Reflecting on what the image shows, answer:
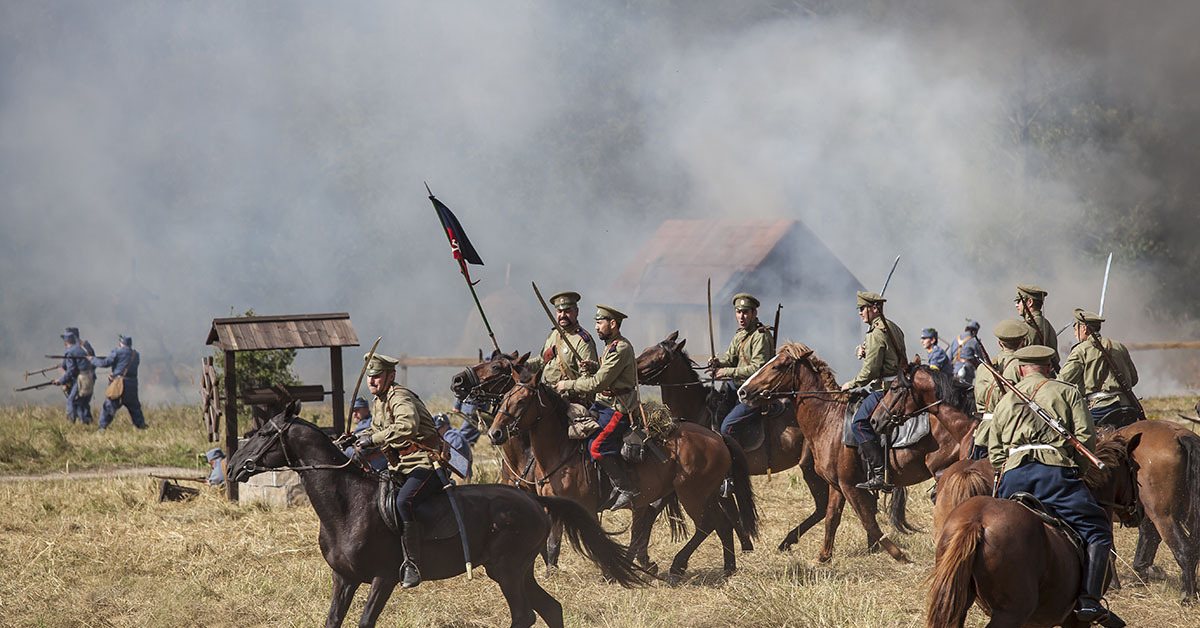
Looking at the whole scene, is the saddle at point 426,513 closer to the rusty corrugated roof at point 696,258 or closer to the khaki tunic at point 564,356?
the khaki tunic at point 564,356

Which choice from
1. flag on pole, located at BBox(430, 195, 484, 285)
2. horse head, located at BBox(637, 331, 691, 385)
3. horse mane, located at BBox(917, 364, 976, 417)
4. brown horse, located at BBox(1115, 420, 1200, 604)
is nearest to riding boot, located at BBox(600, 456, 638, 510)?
flag on pole, located at BBox(430, 195, 484, 285)

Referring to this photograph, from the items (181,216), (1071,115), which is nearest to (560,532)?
(1071,115)

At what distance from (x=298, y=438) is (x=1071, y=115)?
36.9 metres

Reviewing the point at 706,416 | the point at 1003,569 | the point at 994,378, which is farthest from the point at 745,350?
the point at 1003,569

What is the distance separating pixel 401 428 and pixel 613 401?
2827 millimetres

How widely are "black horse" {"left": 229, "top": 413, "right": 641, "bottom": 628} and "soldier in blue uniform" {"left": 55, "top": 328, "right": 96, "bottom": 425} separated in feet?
48.9

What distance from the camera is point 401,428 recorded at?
7145 mm

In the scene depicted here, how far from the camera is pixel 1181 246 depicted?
115ft

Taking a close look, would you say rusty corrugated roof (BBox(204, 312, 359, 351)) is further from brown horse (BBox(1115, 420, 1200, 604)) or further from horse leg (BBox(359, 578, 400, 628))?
brown horse (BBox(1115, 420, 1200, 604))

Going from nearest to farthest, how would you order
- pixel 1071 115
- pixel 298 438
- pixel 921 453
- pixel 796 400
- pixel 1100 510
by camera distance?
pixel 1100 510 → pixel 298 438 → pixel 921 453 → pixel 796 400 → pixel 1071 115

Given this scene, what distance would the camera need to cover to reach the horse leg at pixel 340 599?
272 inches

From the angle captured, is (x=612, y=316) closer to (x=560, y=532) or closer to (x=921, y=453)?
(x=560, y=532)

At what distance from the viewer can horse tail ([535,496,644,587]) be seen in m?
7.58

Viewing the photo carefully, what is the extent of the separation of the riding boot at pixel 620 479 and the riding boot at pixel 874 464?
212cm
